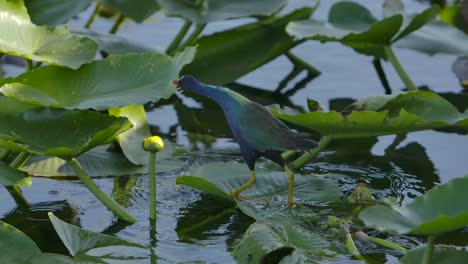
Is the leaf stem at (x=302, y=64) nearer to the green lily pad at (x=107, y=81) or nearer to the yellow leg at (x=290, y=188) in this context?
the green lily pad at (x=107, y=81)

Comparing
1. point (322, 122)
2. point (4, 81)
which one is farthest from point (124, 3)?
point (322, 122)

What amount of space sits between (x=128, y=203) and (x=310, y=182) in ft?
1.51

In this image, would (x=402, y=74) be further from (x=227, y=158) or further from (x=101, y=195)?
(x=101, y=195)

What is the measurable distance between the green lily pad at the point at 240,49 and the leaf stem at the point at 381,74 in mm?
357

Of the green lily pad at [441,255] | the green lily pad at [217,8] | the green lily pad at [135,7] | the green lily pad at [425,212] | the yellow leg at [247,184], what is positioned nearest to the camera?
the green lily pad at [425,212]

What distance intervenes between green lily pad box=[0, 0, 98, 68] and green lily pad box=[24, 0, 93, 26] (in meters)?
0.39

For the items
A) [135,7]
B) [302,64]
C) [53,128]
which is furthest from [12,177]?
[302,64]

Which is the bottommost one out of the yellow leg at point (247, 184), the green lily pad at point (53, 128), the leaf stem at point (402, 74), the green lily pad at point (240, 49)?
the green lily pad at point (240, 49)

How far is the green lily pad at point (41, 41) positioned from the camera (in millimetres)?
2795

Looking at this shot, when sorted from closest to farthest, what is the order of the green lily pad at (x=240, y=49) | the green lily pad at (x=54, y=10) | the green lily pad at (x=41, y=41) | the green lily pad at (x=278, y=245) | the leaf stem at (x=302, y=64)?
the green lily pad at (x=278, y=245) < the green lily pad at (x=41, y=41) < the green lily pad at (x=54, y=10) < the green lily pad at (x=240, y=49) < the leaf stem at (x=302, y=64)

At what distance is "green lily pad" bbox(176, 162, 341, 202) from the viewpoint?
2709 mm

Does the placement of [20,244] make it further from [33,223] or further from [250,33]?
[250,33]

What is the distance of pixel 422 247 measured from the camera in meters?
2.19

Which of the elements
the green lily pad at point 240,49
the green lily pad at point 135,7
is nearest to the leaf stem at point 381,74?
the green lily pad at point 240,49
